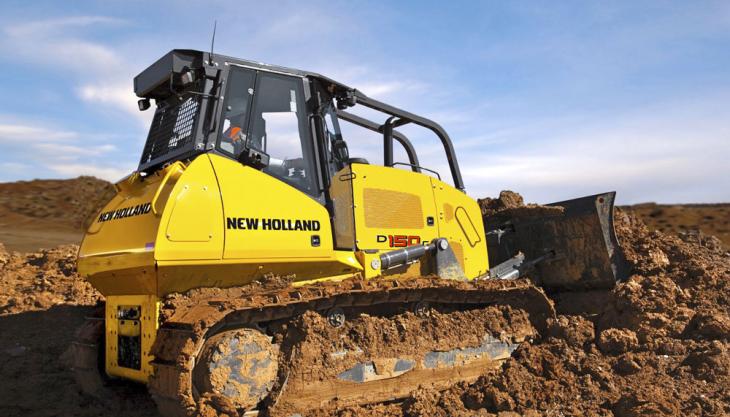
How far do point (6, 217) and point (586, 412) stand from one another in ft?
68.2

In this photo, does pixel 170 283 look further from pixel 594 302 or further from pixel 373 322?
pixel 594 302

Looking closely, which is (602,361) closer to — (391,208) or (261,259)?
(391,208)

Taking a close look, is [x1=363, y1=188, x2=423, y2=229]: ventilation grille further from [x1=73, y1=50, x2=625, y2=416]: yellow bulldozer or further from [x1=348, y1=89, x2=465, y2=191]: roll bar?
[x1=348, y1=89, x2=465, y2=191]: roll bar

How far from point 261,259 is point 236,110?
135cm

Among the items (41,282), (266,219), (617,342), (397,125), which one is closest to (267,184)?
(266,219)

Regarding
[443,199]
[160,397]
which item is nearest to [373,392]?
[160,397]

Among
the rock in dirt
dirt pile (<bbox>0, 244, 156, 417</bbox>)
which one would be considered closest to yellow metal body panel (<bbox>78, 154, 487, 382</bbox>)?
dirt pile (<bbox>0, 244, 156, 417</bbox>)

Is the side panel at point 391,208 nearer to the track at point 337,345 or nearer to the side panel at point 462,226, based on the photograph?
the side panel at point 462,226

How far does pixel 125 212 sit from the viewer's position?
556cm

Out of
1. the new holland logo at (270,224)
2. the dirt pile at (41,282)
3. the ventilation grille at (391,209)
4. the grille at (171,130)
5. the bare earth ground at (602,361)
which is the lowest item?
the bare earth ground at (602,361)

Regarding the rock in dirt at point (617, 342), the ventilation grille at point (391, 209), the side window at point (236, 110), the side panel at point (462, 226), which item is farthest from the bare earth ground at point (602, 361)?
A: the side window at point (236, 110)

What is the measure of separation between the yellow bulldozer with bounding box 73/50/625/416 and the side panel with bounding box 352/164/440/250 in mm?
16

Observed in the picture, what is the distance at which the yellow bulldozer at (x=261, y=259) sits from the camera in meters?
4.95

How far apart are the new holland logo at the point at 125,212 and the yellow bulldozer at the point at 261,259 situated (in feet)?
0.09
